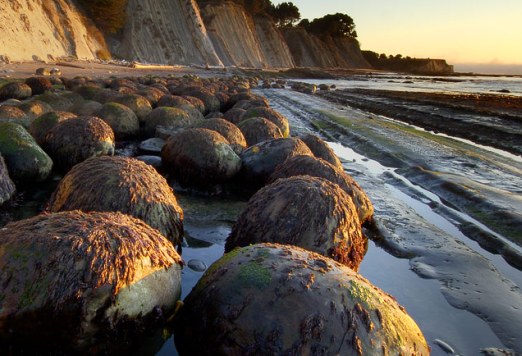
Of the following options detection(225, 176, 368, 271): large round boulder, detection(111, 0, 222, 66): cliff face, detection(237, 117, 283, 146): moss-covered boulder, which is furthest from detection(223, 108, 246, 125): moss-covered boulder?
detection(111, 0, 222, 66): cliff face

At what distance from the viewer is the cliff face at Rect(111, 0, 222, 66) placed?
43.3 meters

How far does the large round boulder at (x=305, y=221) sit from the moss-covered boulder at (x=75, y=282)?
43.6 inches

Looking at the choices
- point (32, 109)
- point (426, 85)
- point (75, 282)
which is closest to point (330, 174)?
point (75, 282)

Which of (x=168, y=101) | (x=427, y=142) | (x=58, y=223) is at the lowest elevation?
(x=427, y=142)

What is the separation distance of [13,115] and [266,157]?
4.39m

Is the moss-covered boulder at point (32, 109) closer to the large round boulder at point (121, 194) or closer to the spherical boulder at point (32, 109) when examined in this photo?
the spherical boulder at point (32, 109)

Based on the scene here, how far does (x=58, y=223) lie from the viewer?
2479 mm

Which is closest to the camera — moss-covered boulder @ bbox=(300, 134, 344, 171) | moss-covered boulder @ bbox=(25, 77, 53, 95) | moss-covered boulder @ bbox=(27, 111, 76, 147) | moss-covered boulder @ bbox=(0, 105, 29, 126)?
moss-covered boulder @ bbox=(300, 134, 344, 171)

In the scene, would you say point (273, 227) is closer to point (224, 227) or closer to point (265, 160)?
point (224, 227)

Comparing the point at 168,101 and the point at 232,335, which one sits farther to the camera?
the point at 168,101

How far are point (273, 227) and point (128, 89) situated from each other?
10089mm

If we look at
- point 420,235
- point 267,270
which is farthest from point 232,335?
point 420,235

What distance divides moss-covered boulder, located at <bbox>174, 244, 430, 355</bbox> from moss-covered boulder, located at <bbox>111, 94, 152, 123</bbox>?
7.02 meters

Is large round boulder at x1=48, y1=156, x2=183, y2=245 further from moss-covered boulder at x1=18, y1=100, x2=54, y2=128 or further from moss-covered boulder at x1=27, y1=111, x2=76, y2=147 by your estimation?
moss-covered boulder at x1=18, y1=100, x2=54, y2=128
